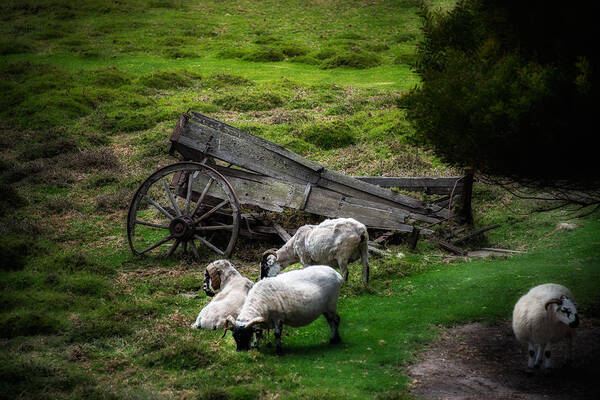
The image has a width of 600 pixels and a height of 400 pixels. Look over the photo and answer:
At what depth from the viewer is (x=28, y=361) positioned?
8445 millimetres

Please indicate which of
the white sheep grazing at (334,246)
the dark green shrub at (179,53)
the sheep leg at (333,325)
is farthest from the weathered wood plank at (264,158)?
the dark green shrub at (179,53)

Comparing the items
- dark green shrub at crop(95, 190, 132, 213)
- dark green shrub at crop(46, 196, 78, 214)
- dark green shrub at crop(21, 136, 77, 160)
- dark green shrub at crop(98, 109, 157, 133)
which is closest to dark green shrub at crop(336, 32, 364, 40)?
dark green shrub at crop(98, 109, 157, 133)

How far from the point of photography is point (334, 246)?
438 inches

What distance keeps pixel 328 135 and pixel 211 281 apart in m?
13.0

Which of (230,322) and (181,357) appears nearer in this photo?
(181,357)

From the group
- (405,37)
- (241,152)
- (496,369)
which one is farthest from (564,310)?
(405,37)

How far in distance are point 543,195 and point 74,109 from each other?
20.7 metres

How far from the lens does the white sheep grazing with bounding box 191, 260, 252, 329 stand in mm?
9875

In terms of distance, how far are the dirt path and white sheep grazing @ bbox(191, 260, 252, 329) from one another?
3.31 metres

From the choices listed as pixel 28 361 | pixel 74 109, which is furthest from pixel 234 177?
pixel 74 109

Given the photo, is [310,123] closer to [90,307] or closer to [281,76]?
[281,76]

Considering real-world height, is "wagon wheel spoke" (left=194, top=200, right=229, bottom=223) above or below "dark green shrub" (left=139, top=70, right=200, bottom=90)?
below

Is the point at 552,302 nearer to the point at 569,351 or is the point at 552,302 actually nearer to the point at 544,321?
the point at 544,321

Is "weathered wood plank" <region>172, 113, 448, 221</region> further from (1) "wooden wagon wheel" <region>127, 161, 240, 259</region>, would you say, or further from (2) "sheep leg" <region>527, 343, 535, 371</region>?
(2) "sheep leg" <region>527, 343, 535, 371</region>
